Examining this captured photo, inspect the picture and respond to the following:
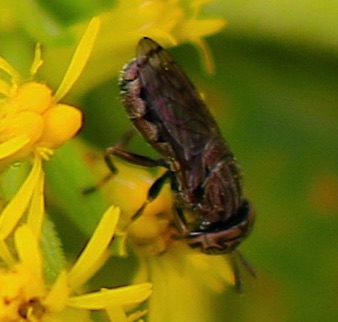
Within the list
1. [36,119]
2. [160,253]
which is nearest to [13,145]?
[36,119]

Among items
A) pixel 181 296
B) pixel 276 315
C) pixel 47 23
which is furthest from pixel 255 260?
pixel 47 23

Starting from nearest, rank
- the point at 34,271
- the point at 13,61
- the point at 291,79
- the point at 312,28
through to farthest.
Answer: the point at 34,271
the point at 13,61
the point at 312,28
the point at 291,79

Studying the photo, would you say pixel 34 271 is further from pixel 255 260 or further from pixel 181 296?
pixel 255 260

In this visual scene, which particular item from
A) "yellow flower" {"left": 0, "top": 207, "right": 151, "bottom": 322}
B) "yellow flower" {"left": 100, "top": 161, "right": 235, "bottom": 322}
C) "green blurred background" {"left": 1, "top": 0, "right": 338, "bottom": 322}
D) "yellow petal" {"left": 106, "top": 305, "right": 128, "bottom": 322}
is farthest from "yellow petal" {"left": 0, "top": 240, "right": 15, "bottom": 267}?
"green blurred background" {"left": 1, "top": 0, "right": 338, "bottom": 322}

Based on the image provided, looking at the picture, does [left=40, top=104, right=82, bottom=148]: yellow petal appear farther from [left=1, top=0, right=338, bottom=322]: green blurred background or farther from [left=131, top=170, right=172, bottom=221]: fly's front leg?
[left=1, top=0, right=338, bottom=322]: green blurred background

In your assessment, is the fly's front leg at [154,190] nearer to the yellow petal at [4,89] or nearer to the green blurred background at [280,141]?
the yellow petal at [4,89]

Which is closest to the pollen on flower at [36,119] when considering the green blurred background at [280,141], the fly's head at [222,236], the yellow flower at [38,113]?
the yellow flower at [38,113]

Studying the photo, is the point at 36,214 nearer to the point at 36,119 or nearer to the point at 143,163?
the point at 36,119
